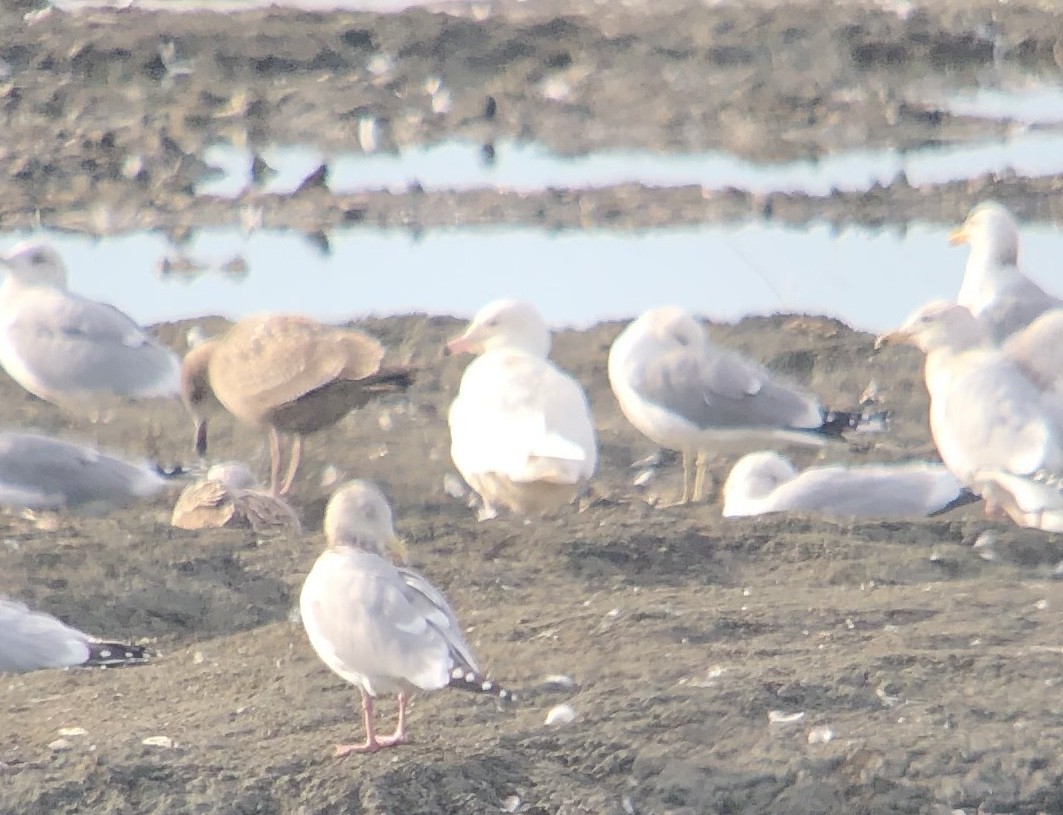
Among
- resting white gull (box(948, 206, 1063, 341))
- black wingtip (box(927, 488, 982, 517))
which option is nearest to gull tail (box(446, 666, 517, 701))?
black wingtip (box(927, 488, 982, 517))

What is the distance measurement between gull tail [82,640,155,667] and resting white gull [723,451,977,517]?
7.65 ft

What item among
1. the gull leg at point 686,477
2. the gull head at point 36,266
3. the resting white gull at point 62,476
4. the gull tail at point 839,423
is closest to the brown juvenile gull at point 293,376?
the resting white gull at point 62,476

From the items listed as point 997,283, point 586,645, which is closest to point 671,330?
point 997,283

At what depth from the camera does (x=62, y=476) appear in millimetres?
Answer: 7414

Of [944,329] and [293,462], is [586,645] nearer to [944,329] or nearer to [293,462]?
[293,462]

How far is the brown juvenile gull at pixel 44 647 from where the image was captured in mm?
5371

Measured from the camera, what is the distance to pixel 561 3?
18625 mm

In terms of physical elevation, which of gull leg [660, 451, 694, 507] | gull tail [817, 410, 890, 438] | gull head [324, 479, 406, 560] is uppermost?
gull head [324, 479, 406, 560]

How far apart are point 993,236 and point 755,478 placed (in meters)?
3.01

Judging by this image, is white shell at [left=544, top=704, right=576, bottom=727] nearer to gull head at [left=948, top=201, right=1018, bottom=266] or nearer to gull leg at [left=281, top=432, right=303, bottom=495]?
gull leg at [left=281, top=432, right=303, bottom=495]

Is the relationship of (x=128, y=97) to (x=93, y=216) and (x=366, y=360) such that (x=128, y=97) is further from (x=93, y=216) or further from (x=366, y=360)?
(x=366, y=360)

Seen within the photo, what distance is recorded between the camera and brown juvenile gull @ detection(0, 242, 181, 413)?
873 centimetres

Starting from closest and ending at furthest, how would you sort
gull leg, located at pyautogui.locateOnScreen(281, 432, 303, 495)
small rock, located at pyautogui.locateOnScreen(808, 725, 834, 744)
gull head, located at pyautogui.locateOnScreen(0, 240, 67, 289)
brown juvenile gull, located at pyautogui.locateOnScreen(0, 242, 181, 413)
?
small rock, located at pyautogui.locateOnScreen(808, 725, 834, 744), gull leg, located at pyautogui.locateOnScreen(281, 432, 303, 495), brown juvenile gull, located at pyautogui.locateOnScreen(0, 242, 181, 413), gull head, located at pyautogui.locateOnScreen(0, 240, 67, 289)

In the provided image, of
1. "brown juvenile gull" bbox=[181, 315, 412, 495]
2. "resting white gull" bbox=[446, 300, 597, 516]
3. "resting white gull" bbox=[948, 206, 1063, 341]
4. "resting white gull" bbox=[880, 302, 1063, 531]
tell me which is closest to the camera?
"resting white gull" bbox=[446, 300, 597, 516]
